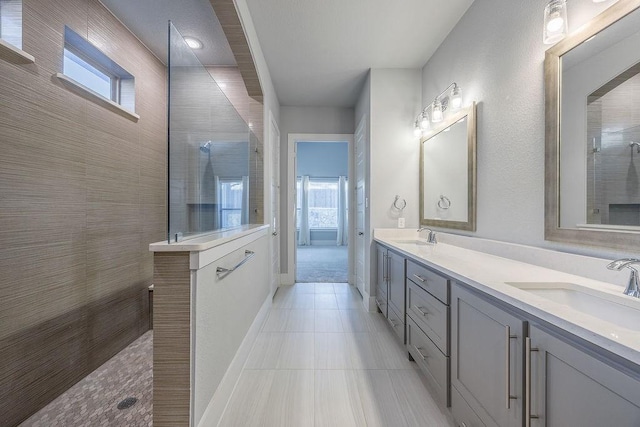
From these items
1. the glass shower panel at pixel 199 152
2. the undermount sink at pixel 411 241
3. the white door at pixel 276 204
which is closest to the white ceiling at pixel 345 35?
the white door at pixel 276 204

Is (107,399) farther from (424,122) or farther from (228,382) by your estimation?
(424,122)

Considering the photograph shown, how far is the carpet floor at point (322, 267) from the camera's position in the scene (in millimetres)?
4184

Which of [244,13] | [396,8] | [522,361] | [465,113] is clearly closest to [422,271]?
[522,361]

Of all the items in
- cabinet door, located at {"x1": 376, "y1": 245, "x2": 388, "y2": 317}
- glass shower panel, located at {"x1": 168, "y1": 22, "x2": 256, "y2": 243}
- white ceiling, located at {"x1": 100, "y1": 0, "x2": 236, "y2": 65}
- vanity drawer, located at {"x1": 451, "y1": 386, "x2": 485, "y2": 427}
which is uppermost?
white ceiling, located at {"x1": 100, "y1": 0, "x2": 236, "y2": 65}

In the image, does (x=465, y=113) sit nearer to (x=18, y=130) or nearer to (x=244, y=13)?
(x=244, y=13)

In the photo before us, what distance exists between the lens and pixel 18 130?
52.6 inches

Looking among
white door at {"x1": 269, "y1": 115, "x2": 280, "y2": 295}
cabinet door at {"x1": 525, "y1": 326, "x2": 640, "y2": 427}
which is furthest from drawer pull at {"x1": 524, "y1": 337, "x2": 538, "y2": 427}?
white door at {"x1": 269, "y1": 115, "x2": 280, "y2": 295}

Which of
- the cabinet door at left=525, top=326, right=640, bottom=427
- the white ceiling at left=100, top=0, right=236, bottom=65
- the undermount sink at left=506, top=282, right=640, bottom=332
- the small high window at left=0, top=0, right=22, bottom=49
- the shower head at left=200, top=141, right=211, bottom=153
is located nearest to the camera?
the cabinet door at left=525, top=326, right=640, bottom=427

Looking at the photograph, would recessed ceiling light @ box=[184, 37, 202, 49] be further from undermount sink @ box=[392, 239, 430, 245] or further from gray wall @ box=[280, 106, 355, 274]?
undermount sink @ box=[392, 239, 430, 245]

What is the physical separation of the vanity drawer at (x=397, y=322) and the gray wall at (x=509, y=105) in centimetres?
87

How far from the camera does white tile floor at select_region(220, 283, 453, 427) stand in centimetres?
141

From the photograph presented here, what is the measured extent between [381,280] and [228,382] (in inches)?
63.5

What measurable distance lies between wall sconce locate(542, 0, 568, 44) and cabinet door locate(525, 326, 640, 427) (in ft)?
4.27

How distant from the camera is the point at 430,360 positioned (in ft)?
5.00
